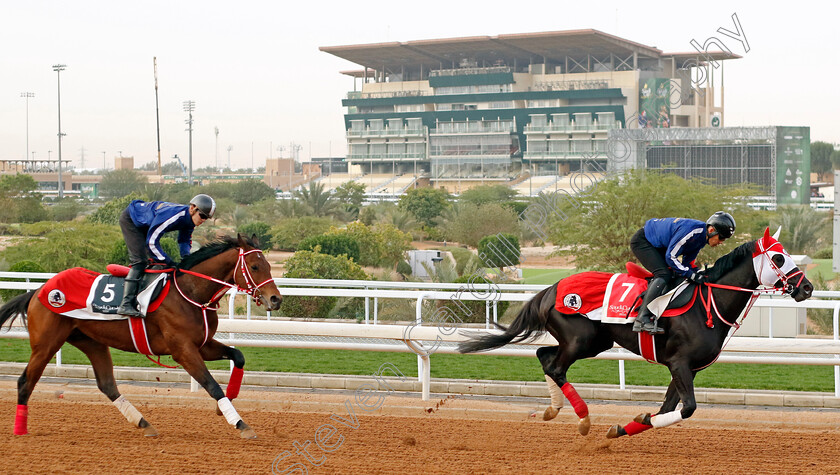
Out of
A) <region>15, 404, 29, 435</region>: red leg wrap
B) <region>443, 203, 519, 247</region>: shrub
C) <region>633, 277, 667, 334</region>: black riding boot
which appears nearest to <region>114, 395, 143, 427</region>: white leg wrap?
<region>15, 404, 29, 435</region>: red leg wrap

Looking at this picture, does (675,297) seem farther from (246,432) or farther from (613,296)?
(246,432)

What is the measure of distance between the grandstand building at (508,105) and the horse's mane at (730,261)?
79.2 m

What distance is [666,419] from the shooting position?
608cm

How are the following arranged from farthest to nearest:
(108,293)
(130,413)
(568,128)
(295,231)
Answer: (568,128)
(295,231)
(130,413)
(108,293)

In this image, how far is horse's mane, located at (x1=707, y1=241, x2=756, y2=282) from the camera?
6219 mm

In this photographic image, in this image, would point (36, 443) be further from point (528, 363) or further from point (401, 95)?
point (401, 95)

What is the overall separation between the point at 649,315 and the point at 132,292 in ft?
12.0

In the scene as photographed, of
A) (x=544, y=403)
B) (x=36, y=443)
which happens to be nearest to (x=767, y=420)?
(x=544, y=403)

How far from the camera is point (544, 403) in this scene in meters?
8.45

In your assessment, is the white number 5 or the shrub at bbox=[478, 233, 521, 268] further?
the shrub at bbox=[478, 233, 521, 268]

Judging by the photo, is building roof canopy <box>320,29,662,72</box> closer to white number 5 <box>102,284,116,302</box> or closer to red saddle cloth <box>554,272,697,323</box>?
red saddle cloth <box>554,272,697,323</box>

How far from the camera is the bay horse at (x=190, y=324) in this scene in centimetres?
649

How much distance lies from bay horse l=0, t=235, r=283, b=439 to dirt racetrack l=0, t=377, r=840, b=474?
12.4 inches

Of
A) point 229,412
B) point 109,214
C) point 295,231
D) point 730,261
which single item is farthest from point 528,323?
point 109,214
